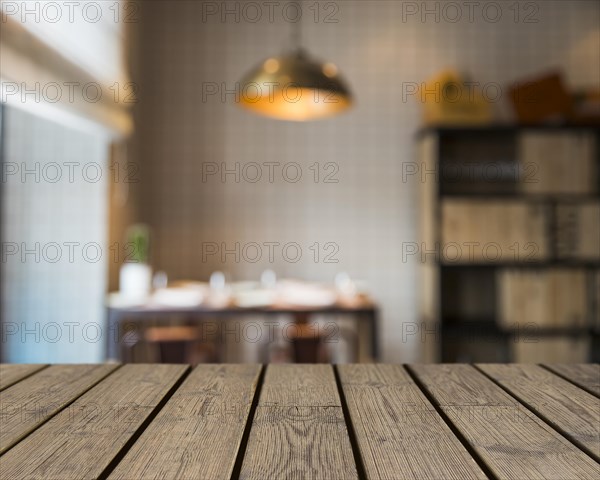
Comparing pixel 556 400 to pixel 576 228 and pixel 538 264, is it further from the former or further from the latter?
pixel 576 228

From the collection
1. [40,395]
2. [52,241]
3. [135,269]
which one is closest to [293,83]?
[135,269]

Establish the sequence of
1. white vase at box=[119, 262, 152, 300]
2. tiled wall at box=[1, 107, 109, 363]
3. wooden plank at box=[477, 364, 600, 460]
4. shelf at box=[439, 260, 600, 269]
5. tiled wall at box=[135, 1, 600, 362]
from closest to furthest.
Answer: wooden plank at box=[477, 364, 600, 460] < tiled wall at box=[1, 107, 109, 363] < white vase at box=[119, 262, 152, 300] < shelf at box=[439, 260, 600, 269] < tiled wall at box=[135, 1, 600, 362]

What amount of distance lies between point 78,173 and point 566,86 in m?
3.30

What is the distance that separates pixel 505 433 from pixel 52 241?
2724 millimetres

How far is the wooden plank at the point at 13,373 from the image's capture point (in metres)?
1.20

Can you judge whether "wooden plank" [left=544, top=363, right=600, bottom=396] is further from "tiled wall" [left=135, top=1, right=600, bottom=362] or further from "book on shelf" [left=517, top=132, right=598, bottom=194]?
"tiled wall" [left=135, top=1, right=600, bottom=362]

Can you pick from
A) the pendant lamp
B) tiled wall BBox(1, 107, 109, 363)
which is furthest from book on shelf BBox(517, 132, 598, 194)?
tiled wall BBox(1, 107, 109, 363)

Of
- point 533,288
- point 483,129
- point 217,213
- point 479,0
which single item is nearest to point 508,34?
point 479,0

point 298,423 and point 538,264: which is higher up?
point 538,264

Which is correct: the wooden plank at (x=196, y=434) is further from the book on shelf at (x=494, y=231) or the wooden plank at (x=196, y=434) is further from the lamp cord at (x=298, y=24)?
the lamp cord at (x=298, y=24)

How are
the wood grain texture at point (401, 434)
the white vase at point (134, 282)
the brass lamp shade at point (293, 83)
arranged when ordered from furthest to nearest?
1. the white vase at point (134, 282)
2. the brass lamp shade at point (293, 83)
3. the wood grain texture at point (401, 434)

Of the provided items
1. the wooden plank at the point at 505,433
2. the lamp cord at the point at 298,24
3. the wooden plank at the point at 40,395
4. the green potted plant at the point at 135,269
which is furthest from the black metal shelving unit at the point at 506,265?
the wooden plank at the point at 40,395

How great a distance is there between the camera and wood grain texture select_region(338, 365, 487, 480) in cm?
73

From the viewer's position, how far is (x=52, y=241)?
306cm
